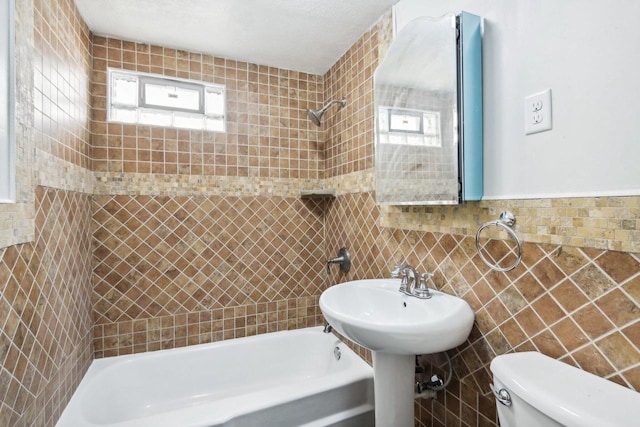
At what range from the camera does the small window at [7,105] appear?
0.97m

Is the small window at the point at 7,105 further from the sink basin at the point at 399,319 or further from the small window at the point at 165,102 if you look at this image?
the sink basin at the point at 399,319

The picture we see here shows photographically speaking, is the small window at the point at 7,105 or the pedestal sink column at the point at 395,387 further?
the pedestal sink column at the point at 395,387

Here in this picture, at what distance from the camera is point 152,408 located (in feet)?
6.03

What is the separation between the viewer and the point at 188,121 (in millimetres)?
2121

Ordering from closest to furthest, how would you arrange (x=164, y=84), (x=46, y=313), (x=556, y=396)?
1. (x=556, y=396)
2. (x=46, y=313)
3. (x=164, y=84)

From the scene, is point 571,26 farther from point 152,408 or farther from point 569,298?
point 152,408

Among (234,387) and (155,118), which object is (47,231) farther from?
(234,387)

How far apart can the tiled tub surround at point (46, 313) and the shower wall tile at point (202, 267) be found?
0.16 meters

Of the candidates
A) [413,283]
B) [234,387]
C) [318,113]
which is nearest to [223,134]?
[318,113]

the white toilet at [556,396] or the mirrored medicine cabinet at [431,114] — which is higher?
the mirrored medicine cabinet at [431,114]

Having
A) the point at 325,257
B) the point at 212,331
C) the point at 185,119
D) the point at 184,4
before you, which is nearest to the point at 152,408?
the point at 212,331

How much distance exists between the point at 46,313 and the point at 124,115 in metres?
1.28

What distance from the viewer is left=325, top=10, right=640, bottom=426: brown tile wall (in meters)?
0.78

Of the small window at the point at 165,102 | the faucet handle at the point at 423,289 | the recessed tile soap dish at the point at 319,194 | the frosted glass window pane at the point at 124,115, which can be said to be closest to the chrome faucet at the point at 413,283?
the faucet handle at the point at 423,289
